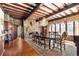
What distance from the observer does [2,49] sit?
2889mm

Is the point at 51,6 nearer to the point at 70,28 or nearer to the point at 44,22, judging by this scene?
the point at 44,22

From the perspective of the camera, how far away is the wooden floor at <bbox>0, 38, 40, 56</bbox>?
2921mm

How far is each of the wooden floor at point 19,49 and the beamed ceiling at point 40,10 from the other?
0.54m

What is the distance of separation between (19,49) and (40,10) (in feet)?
3.04

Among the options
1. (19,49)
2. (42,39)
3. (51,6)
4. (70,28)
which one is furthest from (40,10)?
(19,49)

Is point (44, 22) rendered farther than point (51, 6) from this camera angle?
Yes

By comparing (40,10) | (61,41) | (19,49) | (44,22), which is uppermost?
(40,10)

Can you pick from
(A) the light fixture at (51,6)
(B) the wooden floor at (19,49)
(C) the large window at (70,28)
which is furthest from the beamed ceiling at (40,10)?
(B) the wooden floor at (19,49)

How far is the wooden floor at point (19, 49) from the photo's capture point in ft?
9.58

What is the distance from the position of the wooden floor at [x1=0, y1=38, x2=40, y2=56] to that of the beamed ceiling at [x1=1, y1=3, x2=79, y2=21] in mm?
542

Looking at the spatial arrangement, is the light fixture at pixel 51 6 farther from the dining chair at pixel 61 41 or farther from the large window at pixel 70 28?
the dining chair at pixel 61 41

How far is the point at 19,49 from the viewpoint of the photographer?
2961 mm

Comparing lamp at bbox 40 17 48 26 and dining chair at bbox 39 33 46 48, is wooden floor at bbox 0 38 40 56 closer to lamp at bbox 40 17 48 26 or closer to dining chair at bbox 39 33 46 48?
dining chair at bbox 39 33 46 48

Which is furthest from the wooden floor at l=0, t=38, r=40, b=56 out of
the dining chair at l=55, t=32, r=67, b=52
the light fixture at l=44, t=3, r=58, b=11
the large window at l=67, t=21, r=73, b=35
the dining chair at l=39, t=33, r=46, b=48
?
the light fixture at l=44, t=3, r=58, b=11
